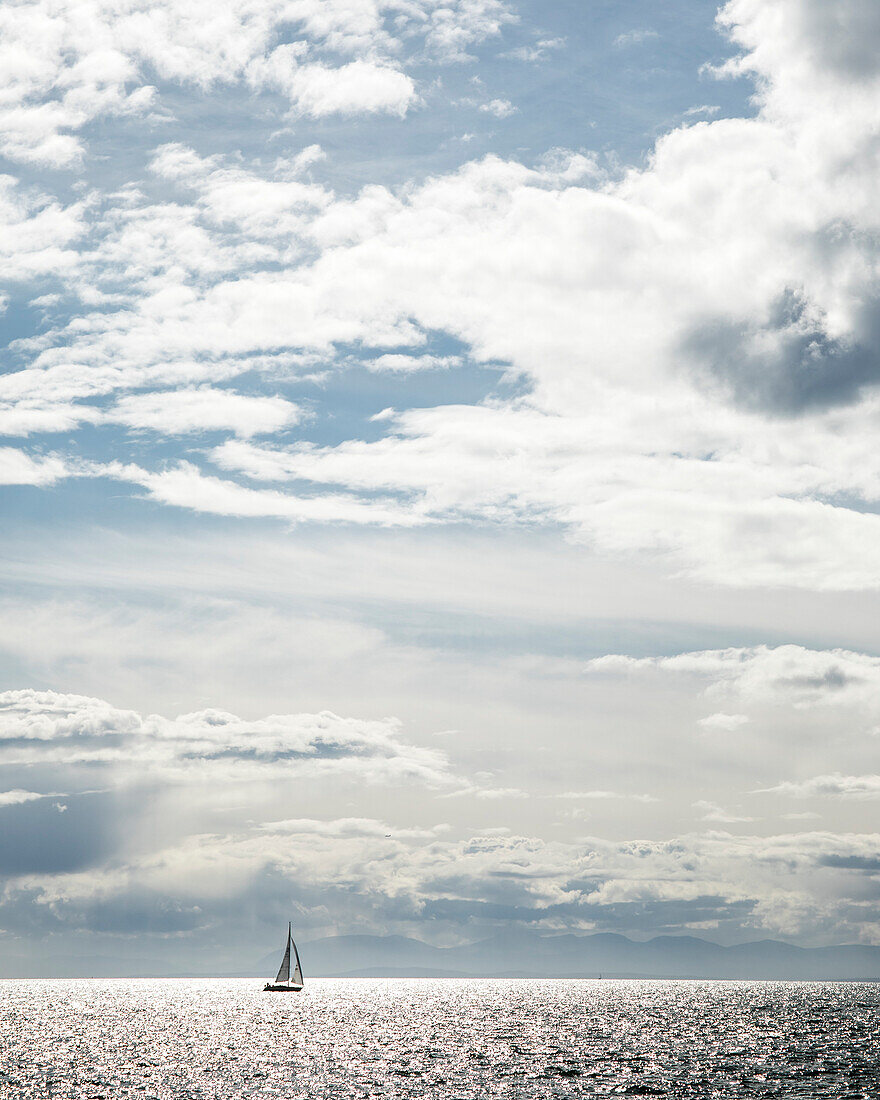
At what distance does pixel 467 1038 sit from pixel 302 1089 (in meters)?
78.1

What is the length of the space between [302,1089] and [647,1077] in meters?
36.6

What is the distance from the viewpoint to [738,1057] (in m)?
139

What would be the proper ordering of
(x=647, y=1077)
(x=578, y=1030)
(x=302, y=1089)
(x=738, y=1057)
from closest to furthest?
(x=302, y=1089) < (x=647, y=1077) < (x=738, y=1057) < (x=578, y=1030)

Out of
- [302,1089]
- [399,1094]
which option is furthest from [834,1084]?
[302,1089]

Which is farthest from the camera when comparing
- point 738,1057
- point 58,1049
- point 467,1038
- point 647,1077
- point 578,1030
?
point 578,1030

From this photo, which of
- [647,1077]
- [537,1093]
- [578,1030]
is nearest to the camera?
[537,1093]

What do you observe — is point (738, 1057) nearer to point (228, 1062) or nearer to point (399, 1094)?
point (399, 1094)

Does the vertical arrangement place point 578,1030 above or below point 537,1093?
below

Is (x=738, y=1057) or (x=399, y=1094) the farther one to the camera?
(x=738, y=1057)

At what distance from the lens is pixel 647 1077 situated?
4545 inches

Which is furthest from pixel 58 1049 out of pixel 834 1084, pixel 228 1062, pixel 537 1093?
pixel 834 1084

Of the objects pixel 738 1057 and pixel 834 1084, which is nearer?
pixel 834 1084

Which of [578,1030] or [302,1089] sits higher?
[302,1089]

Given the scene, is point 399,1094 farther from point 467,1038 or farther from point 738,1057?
point 467,1038
